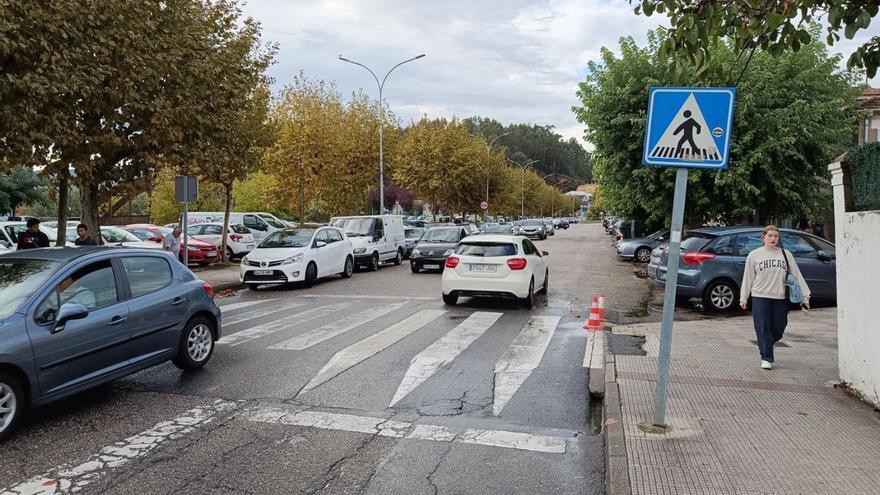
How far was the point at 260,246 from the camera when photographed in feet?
54.2

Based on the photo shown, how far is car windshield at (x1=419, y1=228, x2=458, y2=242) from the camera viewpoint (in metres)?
21.0

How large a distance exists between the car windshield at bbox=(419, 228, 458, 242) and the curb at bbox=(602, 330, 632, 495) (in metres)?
14.3

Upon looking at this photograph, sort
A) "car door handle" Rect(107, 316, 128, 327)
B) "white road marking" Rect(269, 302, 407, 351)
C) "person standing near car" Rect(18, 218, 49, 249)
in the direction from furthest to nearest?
1. "person standing near car" Rect(18, 218, 49, 249)
2. "white road marking" Rect(269, 302, 407, 351)
3. "car door handle" Rect(107, 316, 128, 327)

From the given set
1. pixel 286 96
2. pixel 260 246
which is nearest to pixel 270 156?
pixel 286 96

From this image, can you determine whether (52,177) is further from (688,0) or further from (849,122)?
(849,122)

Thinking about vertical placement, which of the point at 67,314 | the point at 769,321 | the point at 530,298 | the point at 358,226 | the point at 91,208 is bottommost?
the point at 530,298

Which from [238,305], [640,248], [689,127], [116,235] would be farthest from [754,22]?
[116,235]

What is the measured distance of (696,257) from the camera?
1200 centimetres

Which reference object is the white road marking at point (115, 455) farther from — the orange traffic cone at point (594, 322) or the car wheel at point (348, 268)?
the car wheel at point (348, 268)

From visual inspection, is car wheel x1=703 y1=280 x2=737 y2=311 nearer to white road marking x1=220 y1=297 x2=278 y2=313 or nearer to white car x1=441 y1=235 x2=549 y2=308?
white car x1=441 y1=235 x2=549 y2=308

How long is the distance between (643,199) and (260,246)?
1083 cm

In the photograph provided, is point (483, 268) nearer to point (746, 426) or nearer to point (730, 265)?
point (730, 265)

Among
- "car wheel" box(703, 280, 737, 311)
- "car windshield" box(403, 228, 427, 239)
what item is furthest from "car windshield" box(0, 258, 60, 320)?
"car windshield" box(403, 228, 427, 239)

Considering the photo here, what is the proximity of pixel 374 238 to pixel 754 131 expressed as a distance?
12.0 metres
